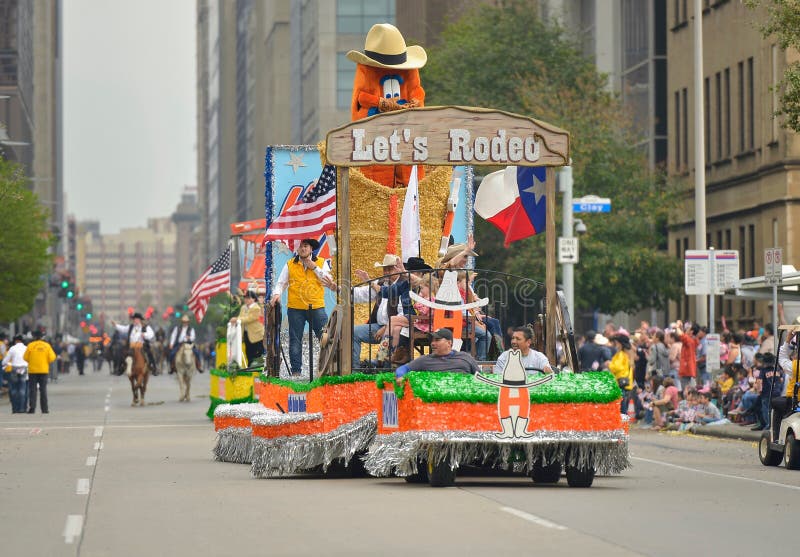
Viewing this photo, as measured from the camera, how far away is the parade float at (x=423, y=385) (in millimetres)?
16484

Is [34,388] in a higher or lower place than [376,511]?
lower

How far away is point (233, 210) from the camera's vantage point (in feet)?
639

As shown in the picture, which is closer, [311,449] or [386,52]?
[311,449]

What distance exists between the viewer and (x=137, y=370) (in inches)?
1759

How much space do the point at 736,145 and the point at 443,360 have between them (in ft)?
112

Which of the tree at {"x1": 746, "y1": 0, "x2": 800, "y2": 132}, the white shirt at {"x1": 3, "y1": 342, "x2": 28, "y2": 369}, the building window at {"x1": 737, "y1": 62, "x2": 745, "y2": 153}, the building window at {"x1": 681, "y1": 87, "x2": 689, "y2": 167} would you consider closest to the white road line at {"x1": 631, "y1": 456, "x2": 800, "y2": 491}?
the tree at {"x1": 746, "y1": 0, "x2": 800, "y2": 132}

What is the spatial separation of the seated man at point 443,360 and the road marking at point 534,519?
117 inches

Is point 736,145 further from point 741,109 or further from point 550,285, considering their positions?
point 550,285

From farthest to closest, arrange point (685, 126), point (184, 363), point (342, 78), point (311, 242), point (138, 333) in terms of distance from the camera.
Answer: point (342, 78)
point (685, 126)
point (184, 363)
point (138, 333)
point (311, 242)

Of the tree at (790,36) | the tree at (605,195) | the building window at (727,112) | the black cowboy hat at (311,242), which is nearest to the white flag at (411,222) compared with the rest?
the black cowboy hat at (311,242)

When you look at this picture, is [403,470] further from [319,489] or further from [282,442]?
[282,442]

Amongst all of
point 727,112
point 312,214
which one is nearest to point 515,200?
point 312,214

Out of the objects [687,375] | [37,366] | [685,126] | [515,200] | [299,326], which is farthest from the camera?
[685,126]

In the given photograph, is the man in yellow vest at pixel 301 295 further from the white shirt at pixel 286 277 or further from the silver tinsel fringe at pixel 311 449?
the silver tinsel fringe at pixel 311 449
